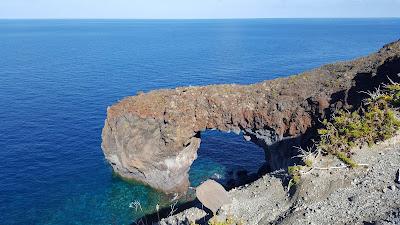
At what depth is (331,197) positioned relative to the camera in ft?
91.4

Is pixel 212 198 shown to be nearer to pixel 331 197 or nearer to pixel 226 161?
pixel 331 197

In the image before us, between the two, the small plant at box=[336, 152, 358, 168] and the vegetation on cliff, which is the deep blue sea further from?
the small plant at box=[336, 152, 358, 168]

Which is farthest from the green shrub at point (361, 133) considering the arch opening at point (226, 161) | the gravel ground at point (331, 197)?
the arch opening at point (226, 161)

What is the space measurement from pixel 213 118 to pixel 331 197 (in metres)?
26.0

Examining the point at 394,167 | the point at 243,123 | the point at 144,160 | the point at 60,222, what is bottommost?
the point at 60,222

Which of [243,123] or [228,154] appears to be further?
[228,154]

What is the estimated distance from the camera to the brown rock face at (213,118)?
49.6 meters

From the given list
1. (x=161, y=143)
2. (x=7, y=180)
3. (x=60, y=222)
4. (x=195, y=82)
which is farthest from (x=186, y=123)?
(x=195, y=82)

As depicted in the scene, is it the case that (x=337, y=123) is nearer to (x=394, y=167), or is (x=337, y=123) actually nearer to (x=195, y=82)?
(x=394, y=167)

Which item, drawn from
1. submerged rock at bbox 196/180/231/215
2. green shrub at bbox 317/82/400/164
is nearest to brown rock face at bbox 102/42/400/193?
green shrub at bbox 317/82/400/164

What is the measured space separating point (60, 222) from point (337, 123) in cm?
3383

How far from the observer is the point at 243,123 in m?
51.6

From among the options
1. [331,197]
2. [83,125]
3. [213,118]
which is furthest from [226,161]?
[331,197]

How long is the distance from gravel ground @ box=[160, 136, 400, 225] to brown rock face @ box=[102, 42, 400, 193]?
17.8 metres
